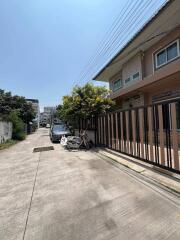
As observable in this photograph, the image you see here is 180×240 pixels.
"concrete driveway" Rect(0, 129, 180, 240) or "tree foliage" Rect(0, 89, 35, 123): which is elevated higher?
"tree foliage" Rect(0, 89, 35, 123)

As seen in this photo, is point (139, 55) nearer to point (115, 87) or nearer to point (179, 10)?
point (179, 10)

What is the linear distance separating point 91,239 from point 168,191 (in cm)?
219

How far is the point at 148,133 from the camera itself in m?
5.55

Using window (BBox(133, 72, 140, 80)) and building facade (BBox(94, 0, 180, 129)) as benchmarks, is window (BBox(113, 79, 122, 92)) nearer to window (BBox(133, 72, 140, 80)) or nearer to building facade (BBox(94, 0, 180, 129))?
building facade (BBox(94, 0, 180, 129))

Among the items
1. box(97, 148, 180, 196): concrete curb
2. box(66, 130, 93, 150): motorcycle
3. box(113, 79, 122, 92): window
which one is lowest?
box(97, 148, 180, 196): concrete curb

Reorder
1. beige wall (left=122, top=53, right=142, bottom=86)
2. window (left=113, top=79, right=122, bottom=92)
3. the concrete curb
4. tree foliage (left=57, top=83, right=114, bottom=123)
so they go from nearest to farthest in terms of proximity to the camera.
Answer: the concrete curb < tree foliage (left=57, top=83, right=114, bottom=123) < beige wall (left=122, top=53, right=142, bottom=86) < window (left=113, top=79, right=122, bottom=92)

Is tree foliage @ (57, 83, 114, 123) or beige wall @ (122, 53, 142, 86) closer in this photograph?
tree foliage @ (57, 83, 114, 123)

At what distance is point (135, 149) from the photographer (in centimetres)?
634

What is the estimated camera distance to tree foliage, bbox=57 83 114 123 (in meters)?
9.83

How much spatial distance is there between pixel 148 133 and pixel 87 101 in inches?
197

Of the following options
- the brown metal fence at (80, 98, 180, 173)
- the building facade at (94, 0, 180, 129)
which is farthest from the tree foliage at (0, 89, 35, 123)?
the brown metal fence at (80, 98, 180, 173)

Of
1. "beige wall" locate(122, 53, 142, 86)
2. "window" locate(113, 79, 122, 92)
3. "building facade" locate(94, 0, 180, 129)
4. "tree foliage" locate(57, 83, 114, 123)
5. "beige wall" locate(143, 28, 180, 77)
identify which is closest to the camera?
"building facade" locate(94, 0, 180, 129)

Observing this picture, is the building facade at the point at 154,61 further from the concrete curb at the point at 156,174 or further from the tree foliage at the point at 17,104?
the tree foliage at the point at 17,104

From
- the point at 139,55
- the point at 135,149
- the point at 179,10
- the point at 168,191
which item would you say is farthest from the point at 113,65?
the point at 168,191
